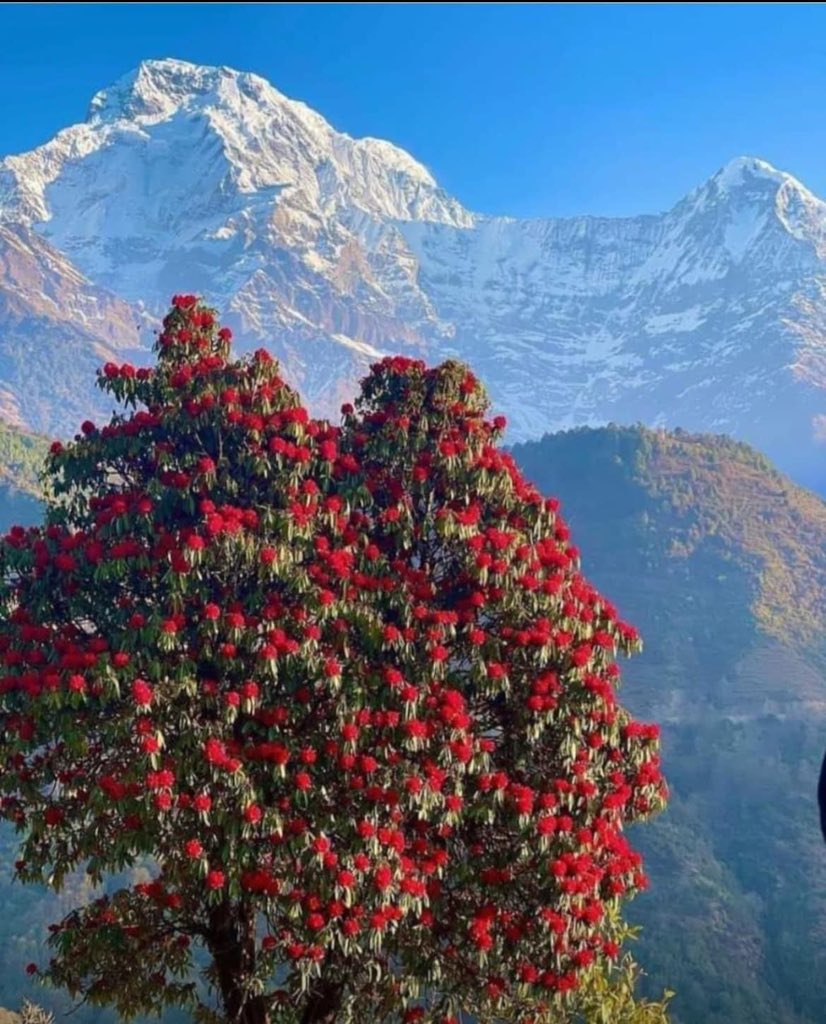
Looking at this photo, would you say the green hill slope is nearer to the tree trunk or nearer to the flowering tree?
the tree trunk

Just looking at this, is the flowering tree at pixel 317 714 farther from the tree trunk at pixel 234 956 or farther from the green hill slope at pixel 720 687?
the green hill slope at pixel 720 687

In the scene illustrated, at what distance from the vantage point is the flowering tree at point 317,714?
829 cm

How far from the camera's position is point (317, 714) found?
345 inches

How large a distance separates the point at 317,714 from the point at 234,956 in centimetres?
242

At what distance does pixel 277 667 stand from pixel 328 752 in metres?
0.76

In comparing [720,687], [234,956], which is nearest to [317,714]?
[234,956]

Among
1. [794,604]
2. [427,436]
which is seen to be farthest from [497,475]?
[794,604]

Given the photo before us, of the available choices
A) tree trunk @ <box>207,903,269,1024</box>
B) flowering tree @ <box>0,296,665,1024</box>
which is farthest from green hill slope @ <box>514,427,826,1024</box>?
flowering tree @ <box>0,296,665,1024</box>

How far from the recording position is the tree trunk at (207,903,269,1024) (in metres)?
9.34

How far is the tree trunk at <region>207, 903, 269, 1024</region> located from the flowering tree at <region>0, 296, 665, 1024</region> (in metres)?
0.03

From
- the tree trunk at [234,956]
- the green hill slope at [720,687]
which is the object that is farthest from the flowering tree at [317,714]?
the green hill slope at [720,687]

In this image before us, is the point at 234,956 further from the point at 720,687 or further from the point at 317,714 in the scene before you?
the point at 720,687

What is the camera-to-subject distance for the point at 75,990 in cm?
924

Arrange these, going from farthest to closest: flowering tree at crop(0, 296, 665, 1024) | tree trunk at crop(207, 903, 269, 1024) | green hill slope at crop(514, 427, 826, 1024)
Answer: green hill slope at crop(514, 427, 826, 1024), tree trunk at crop(207, 903, 269, 1024), flowering tree at crop(0, 296, 665, 1024)
